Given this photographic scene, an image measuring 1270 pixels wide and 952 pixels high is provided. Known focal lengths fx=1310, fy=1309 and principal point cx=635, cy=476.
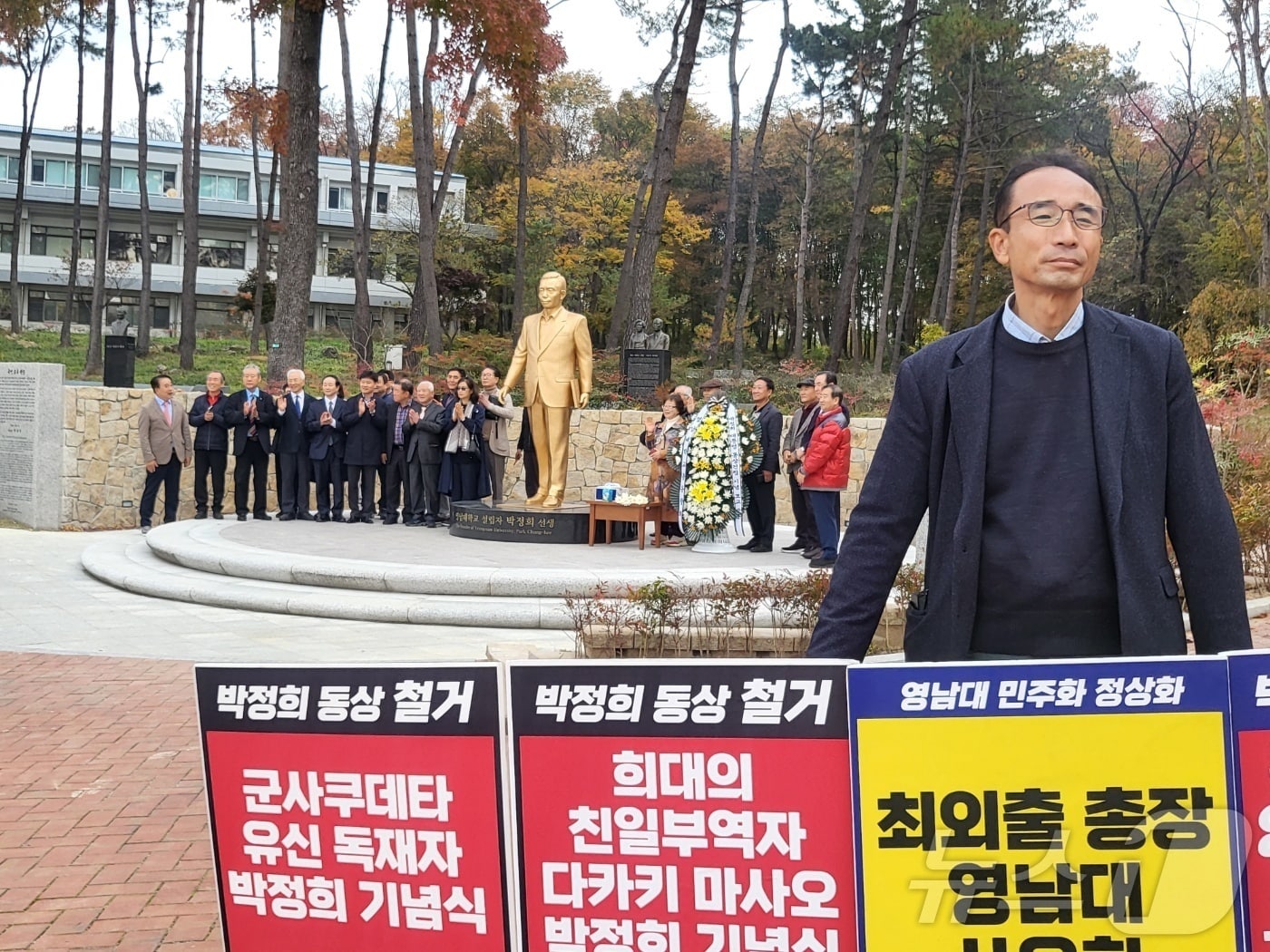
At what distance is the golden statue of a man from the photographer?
49.2 ft

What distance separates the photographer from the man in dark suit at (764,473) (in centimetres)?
1414

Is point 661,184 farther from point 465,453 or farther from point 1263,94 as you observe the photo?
point 1263,94

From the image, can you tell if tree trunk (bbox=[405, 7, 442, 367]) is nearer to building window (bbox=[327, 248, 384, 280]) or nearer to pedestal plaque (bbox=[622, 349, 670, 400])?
pedestal plaque (bbox=[622, 349, 670, 400])

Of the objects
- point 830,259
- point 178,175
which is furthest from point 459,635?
point 178,175

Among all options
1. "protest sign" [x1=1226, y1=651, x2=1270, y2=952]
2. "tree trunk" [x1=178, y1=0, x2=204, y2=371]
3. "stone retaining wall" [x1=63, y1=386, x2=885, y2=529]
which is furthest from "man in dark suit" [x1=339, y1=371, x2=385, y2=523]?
"tree trunk" [x1=178, y1=0, x2=204, y2=371]

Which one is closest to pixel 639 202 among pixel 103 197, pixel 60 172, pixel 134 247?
pixel 103 197

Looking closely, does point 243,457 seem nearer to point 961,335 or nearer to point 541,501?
→ point 541,501

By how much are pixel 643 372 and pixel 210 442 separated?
8358 mm

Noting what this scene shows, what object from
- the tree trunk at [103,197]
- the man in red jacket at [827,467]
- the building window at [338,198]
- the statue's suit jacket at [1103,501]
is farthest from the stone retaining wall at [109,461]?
the building window at [338,198]

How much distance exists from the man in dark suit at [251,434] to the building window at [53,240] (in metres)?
45.8

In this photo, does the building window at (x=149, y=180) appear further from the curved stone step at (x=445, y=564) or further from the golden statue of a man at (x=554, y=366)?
the golden statue of a man at (x=554, y=366)

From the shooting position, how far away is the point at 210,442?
17.1 m

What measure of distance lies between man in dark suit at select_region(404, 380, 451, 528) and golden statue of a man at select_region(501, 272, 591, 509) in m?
1.56

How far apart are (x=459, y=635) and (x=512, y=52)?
41.4ft
